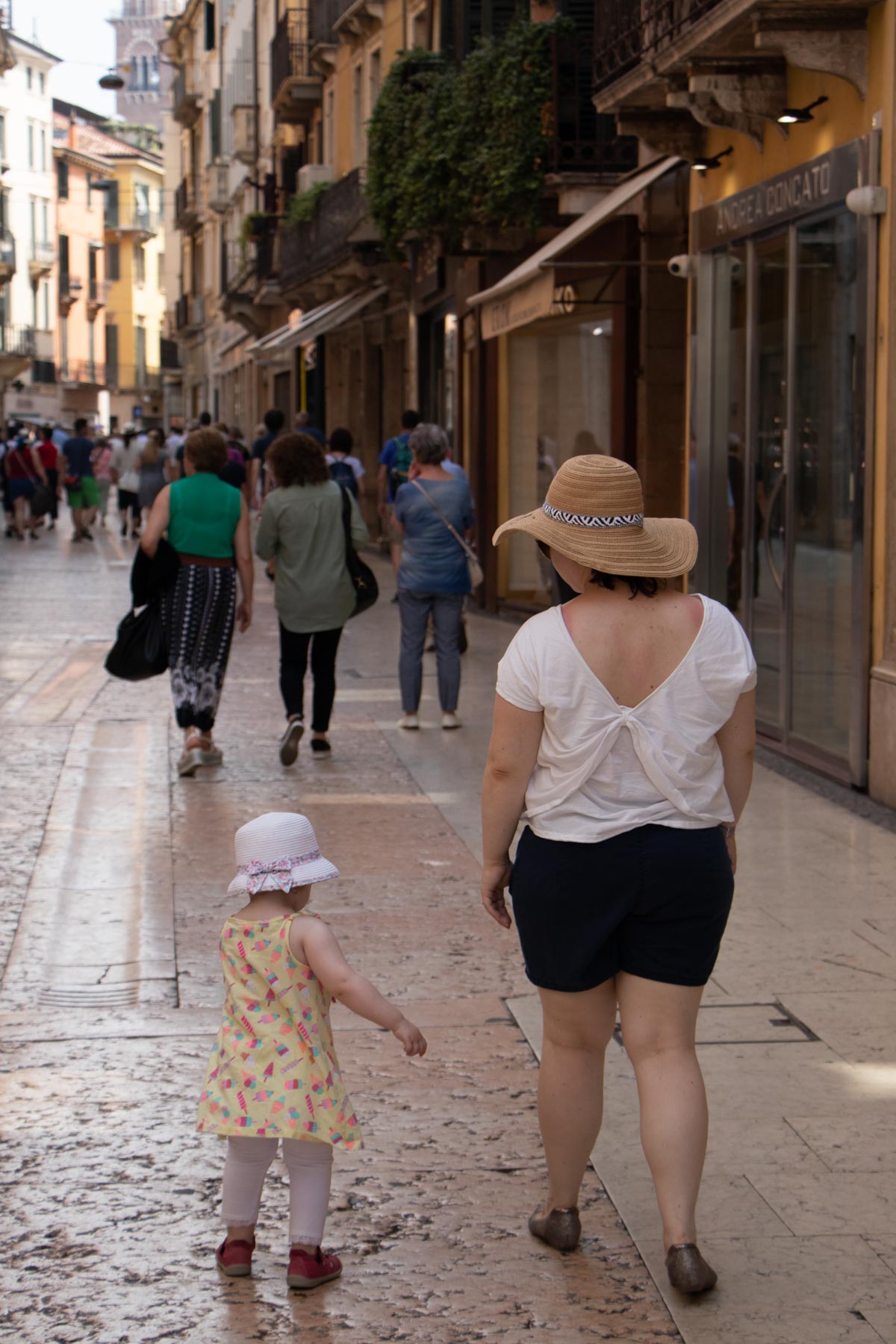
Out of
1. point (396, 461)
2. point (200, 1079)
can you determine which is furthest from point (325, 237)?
point (200, 1079)

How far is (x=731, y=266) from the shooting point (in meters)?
11.9

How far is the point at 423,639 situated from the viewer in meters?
11.1

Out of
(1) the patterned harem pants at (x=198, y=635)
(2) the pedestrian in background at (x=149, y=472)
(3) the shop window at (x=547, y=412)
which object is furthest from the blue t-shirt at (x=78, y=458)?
(1) the patterned harem pants at (x=198, y=635)

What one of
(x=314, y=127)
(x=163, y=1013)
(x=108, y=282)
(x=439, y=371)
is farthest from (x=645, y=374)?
(x=108, y=282)

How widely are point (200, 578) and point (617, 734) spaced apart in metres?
6.30

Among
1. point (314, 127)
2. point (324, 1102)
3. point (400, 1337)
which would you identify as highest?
point (314, 127)

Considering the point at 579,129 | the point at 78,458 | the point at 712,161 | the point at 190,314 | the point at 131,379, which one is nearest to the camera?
the point at 712,161

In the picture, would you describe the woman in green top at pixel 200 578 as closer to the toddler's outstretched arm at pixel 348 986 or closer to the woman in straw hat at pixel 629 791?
the woman in straw hat at pixel 629 791

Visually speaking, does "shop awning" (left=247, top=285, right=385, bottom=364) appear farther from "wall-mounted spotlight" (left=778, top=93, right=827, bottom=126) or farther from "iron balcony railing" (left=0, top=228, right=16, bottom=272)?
"iron balcony railing" (left=0, top=228, right=16, bottom=272)

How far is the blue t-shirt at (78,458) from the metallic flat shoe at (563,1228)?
29516 mm

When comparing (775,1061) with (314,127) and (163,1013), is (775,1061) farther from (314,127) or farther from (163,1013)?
(314,127)

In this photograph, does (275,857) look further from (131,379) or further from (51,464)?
(131,379)

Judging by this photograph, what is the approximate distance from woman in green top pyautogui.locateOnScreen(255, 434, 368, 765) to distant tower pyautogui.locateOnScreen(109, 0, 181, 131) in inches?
6081

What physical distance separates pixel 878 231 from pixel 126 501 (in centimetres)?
2401
